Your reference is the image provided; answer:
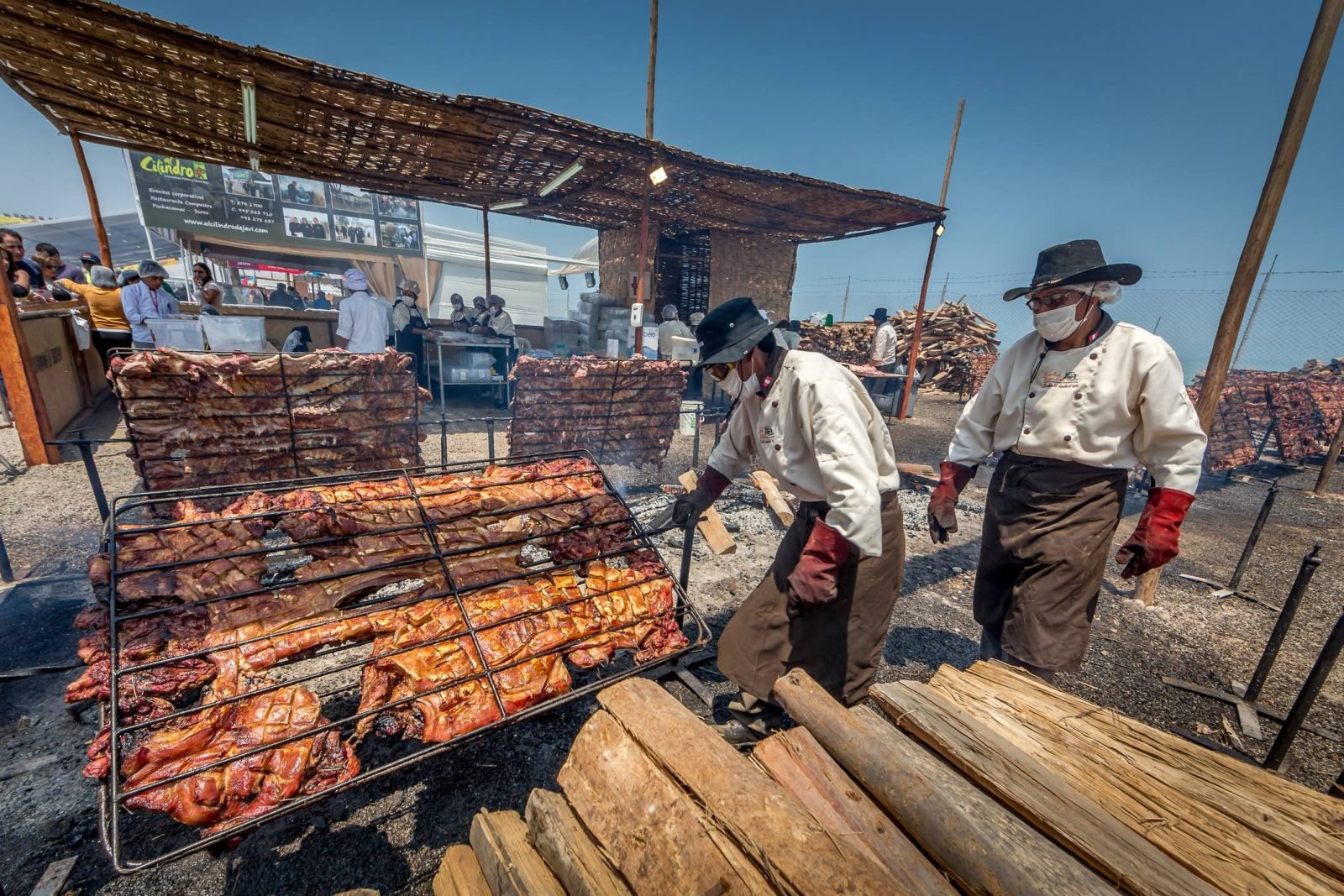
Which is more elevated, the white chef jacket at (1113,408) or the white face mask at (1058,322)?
the white face mask at (1058,322)

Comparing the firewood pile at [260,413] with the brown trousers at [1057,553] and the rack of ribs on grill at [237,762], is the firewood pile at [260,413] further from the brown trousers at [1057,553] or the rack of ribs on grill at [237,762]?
the brown trousers at [1057,553]

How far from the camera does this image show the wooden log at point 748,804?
3.56 ft

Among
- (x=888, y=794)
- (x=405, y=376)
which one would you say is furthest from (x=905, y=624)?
(x=405, y=376)

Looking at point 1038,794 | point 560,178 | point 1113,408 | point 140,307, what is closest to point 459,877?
point 1038,794

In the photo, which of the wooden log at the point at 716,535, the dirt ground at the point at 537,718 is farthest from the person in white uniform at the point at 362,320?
the wooden log at the point at 716,535

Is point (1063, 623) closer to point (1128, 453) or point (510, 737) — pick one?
point (1128, 453)

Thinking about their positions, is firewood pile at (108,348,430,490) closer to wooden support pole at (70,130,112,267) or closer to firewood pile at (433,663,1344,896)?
→ firewood pile at (433,663,1344,896)

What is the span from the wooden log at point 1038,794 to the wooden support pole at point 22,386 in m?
9.21

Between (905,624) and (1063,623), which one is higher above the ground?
(1063,623)

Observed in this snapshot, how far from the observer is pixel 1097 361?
8.74 feet

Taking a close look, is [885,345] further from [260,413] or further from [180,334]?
[180,334]

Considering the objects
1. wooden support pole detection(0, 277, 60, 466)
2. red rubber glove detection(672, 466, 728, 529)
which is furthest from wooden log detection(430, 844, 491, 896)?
wooden support pole detection(0, 277, 60, 466)

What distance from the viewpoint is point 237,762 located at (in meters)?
1.80

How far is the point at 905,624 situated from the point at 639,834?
388 centimetres
